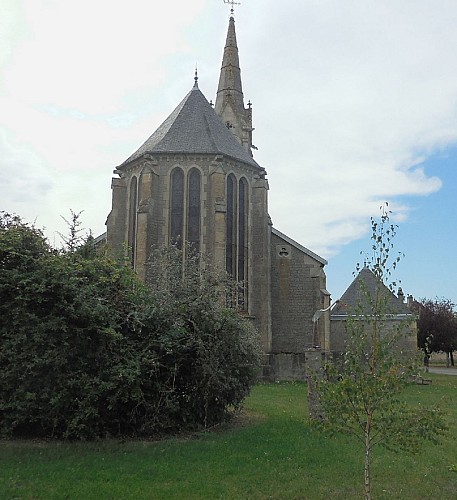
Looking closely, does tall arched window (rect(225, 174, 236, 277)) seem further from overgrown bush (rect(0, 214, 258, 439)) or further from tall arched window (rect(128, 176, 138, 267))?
overgrown bush (rect(0, 214, 258, 439))

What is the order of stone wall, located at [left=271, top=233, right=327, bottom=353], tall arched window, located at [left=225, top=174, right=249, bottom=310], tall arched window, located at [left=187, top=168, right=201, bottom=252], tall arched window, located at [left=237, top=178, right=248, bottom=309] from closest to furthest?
tall arched window, located at [left=187, top=168, right=201, bottom=252] → tall arched window, located at [left=225, top=174, right=249, bottom=310] → tall arched window, located at [left=237, top=178, right=248, bottom=309] → stone wall, located at [left=271, top=233, right=327, bottom=353]

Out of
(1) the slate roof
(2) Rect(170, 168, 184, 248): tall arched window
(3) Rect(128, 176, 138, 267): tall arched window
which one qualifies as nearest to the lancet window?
(2) Rect(170, 168, 184, 248): tall arched window

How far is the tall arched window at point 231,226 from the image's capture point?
27.2 m

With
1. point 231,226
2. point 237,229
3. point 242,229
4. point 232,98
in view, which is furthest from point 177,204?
point 232,98

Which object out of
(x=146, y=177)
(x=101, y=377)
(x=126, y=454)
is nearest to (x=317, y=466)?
(x=126, y=454)

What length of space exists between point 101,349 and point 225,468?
3652 millimetres

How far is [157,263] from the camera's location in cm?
1366

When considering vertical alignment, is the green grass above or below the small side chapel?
below

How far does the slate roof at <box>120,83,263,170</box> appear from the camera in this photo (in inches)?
1069

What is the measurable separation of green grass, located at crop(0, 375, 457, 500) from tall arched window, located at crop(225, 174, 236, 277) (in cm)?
1609

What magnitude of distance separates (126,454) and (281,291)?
1988cm

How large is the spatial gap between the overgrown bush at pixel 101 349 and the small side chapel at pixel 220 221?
43.8 feet

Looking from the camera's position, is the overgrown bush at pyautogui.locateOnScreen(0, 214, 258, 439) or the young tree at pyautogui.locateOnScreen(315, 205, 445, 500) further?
the overgrown bush at pyautogui.locateOnScreen(0, 214, 258, 439)

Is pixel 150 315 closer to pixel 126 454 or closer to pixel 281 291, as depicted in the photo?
pixel 126 454
